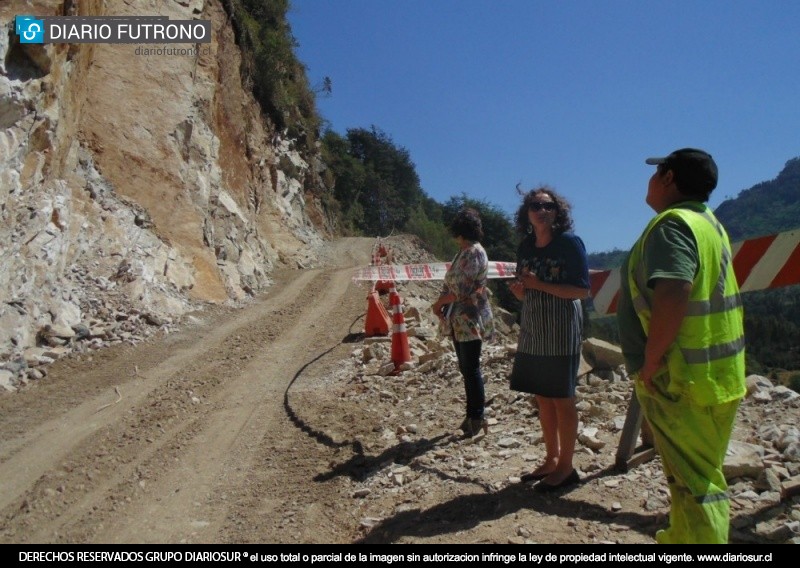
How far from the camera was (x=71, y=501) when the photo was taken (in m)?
3.98

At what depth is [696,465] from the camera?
7.97ft

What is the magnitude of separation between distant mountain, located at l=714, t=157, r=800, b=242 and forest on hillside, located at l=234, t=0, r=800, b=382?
0.07 metres

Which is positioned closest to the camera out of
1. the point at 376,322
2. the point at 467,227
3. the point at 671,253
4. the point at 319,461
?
the point at 671,253

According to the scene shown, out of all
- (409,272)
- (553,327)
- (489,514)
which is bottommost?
(489,514)

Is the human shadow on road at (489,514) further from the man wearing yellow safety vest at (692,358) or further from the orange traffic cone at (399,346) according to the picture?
the orange traffic cone at (399,346)

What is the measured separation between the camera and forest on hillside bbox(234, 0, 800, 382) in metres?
18.8

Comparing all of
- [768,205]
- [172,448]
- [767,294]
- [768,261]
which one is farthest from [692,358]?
[768,205]

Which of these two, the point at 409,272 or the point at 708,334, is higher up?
the point at 409,272

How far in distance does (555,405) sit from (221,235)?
44.1ft

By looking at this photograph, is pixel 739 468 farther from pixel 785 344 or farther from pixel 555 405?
pixel 785 344

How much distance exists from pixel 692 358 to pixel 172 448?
4199 mm

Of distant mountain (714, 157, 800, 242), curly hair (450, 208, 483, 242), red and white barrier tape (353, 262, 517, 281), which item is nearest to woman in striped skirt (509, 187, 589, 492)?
curly hair (450, 208, 483, 242)

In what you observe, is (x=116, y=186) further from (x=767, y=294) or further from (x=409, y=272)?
(x=767, y=294)

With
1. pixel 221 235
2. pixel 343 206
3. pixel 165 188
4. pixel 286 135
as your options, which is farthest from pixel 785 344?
pixel 343 206
